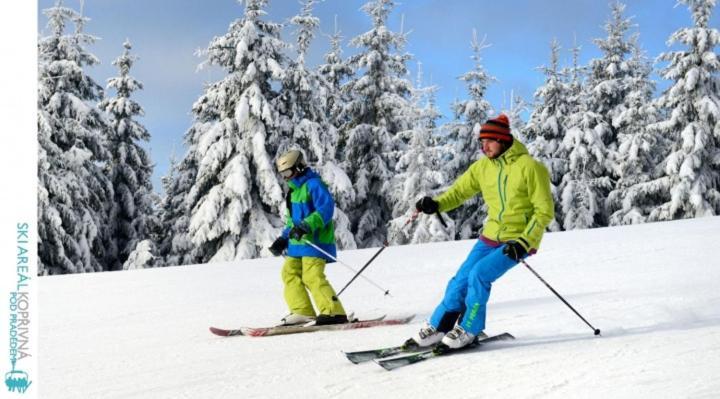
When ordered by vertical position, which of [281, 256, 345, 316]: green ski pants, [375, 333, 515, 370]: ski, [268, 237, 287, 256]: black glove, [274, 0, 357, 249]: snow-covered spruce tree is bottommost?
[375, 333, 515, 370]: ski

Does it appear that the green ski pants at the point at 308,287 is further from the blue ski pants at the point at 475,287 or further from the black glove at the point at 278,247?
the blue ski pants at the point at 475,287

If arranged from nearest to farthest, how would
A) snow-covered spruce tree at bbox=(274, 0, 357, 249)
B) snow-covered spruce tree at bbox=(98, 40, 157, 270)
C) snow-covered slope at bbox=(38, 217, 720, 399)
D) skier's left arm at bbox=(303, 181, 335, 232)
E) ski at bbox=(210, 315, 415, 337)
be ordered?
snow-covered slope at bbox=(38, 217, 720, 399) → ski at bbox=(210, 315, 415, 337) → skier's left arm at bbox=(303, 181, 335, 232) → snow-covered spruce tree at bbox=(274, 0, 357, 249) → snow-covered spruce tree at bbox=(98, 40, 157, 270)

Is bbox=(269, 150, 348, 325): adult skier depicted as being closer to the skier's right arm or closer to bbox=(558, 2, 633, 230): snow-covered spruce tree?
the skier's right arm

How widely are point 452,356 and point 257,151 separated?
17819 mm

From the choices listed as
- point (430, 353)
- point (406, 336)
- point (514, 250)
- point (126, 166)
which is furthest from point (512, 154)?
point (126, 166)

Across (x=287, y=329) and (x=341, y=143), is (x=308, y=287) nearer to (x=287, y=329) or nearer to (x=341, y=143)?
(x=287, y=329)

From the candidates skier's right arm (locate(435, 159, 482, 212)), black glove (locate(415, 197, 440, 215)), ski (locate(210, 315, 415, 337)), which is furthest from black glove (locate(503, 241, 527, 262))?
ski (locate(210, 315, 415, 337))

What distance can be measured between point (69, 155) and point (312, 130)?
26.8 ft

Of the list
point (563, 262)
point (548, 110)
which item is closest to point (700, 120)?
point (548, 110)

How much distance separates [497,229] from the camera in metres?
5.08

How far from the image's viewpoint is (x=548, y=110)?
107 ft

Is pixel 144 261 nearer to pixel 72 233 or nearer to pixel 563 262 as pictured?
pixel 72 233

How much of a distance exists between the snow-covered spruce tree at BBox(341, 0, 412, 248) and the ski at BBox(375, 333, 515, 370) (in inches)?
879

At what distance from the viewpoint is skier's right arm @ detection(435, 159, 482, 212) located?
5414 millimetres
